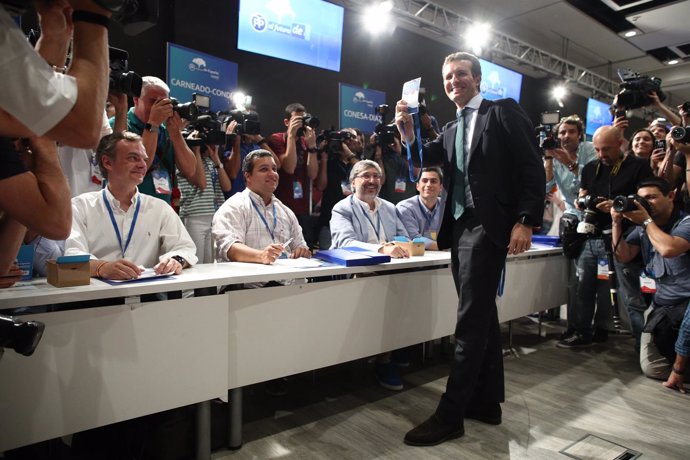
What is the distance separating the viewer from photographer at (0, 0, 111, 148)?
854 mm

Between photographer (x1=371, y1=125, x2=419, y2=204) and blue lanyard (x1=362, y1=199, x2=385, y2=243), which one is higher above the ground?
photographer (x1=371, y1=125, x2=419, y2=204)

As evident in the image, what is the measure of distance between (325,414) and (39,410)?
125 cm

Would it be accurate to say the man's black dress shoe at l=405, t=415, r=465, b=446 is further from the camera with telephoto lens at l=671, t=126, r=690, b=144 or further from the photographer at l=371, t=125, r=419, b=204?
the photographer at l=371, t=125, r=419, b=204

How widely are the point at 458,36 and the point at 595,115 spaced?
15.4 feet

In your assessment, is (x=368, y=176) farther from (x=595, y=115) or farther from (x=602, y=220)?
(x=595, y=115)

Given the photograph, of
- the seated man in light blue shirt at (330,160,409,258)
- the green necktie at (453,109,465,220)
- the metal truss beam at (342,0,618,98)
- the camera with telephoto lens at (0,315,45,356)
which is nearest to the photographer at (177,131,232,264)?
the seated man in light blue shirt at (330,160,409,258)

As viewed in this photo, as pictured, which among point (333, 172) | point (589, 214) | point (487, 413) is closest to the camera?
point (487, 413)

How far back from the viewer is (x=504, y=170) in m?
1.98

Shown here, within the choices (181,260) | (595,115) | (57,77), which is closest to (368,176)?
(181,260)

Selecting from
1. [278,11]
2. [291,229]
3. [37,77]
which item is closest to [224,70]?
[278,11]

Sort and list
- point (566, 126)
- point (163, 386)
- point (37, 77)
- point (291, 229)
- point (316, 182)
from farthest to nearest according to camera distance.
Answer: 1. point (316, 182)
2. point (566, 126)
3. point (291, 229)
4. point (163, 386)
5. point (37, 77)

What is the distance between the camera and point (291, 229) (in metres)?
2.71

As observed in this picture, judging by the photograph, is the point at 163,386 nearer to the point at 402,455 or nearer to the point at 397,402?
the point at 402,455

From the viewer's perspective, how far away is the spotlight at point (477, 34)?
19.6 feet
